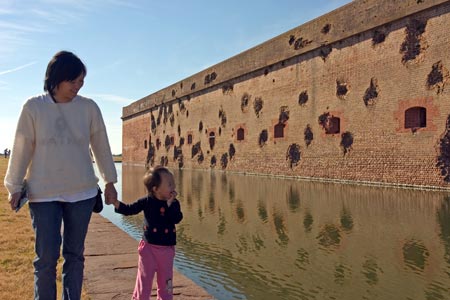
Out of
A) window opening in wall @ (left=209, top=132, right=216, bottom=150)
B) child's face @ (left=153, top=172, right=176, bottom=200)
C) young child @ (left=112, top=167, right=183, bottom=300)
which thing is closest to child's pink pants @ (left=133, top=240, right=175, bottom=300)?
young child @ (left=112, top=167, right=183, bottom=300)

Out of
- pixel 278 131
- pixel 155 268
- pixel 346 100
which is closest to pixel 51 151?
pixel 155 268

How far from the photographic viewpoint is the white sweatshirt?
6.74 ft

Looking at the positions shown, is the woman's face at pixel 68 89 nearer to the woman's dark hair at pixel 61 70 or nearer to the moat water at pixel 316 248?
the woman's dark hair at pixel 61 70

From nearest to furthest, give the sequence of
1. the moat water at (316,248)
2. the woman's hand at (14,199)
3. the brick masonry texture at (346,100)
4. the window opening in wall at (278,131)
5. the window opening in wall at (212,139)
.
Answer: the woman's hand at (14,199), the moat water at (316,248), the brick masonry texture at (346,100), the window opening in wall at (278,131), the window opening in wall at (212,139)

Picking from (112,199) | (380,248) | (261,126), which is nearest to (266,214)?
(380,248)

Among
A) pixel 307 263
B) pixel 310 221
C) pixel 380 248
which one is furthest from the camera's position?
pixel 310 221

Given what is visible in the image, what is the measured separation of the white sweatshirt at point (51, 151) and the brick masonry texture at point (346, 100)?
32.4 ft

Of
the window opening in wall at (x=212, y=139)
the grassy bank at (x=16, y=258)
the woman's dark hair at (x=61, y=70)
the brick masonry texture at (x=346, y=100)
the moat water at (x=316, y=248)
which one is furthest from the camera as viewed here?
the window opening in wall at (x=212, y=139)

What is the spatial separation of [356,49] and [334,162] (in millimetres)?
3542

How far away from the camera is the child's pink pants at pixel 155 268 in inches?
94.7

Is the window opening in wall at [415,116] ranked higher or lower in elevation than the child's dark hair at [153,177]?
higher

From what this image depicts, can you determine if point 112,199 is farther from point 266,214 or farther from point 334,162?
point 334,162

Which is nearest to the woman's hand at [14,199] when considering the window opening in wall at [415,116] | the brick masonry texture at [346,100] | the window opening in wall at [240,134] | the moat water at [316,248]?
the moat water at [316,248]

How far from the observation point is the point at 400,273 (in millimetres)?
3520
